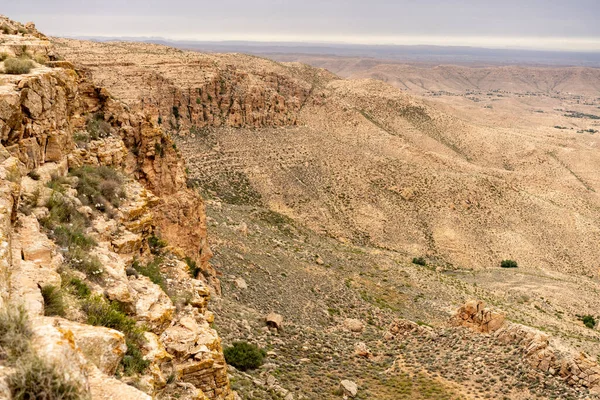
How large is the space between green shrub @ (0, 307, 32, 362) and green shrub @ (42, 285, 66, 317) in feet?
5.20

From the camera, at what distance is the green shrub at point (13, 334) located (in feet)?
14.7

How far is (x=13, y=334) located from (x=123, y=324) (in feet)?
9.65

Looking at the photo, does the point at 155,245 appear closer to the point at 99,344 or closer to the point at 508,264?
the point at 99,344

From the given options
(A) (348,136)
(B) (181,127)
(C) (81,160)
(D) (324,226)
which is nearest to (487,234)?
(D) (324,226)

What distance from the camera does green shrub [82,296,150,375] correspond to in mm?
6788

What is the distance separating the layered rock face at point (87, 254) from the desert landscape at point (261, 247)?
0.15 ft

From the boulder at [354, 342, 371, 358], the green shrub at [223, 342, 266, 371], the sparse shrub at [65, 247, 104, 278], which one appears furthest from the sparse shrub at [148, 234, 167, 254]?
the boulder at [354, 342, 371, 358]

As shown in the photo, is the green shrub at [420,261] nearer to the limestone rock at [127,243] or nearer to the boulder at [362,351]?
the boulder at [362,351]

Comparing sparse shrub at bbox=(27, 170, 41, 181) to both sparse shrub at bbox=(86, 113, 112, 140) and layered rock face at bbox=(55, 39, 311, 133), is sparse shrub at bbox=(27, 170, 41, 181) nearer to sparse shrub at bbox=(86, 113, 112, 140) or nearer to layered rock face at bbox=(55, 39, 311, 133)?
sparse shrub at bbox=(86, 113, 112, 140)

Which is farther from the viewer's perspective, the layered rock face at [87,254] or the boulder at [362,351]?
the boulder at [362,351]

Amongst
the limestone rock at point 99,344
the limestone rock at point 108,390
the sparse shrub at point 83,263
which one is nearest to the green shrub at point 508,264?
the sparse shrub at point 83,263

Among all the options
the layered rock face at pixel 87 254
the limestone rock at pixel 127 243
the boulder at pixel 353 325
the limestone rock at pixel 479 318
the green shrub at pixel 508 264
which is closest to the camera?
the layered rock face at pixel 87 254

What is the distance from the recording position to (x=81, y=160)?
12945mm

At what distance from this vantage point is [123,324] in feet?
24.3
